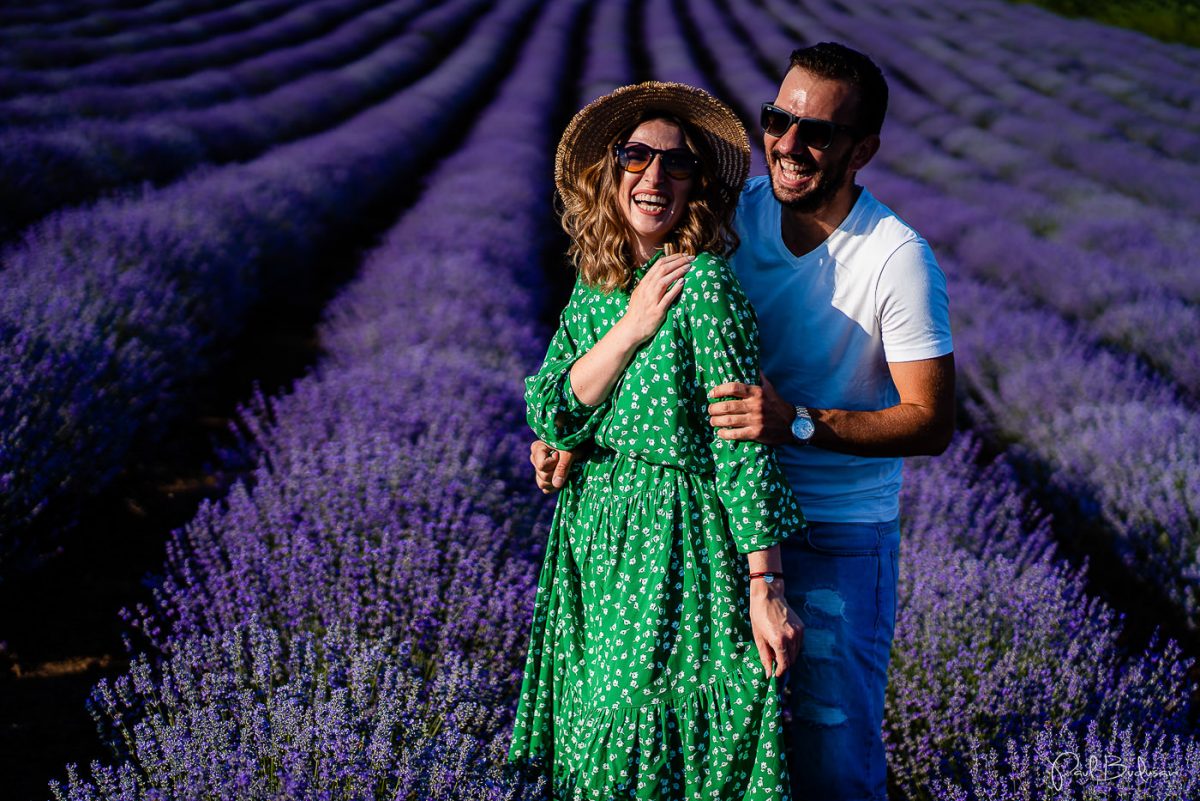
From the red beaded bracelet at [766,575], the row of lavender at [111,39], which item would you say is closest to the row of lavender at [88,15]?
the row of lavender at [111,39]

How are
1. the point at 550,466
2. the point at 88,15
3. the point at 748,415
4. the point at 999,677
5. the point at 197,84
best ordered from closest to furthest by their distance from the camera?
the point at 748,415, the point at 550,466, the point at 999,677, the point at 197,84, the point at 88,15

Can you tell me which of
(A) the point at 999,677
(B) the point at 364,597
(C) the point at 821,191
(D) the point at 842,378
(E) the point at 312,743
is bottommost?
(A) the point at 999,677

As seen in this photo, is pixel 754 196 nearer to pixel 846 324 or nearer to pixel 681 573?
pixel 846 324

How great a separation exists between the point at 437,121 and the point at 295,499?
1047 centimetres

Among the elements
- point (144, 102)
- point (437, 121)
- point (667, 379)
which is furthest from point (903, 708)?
point (437, 121)

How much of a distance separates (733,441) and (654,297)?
0.25 meters

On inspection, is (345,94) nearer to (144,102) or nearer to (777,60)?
(144,102)

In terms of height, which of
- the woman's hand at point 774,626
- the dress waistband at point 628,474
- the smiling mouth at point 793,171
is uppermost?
the smiling mouth at point 793,171

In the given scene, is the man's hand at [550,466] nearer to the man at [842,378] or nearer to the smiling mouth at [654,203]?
the man at [842,378]

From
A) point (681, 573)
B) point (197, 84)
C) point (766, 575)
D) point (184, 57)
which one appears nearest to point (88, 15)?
point (184, 57)

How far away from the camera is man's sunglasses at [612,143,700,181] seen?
160cm

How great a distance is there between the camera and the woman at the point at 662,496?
1466mm

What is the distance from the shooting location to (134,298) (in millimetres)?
4348

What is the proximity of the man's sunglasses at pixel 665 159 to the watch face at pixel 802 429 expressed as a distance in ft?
1.49
